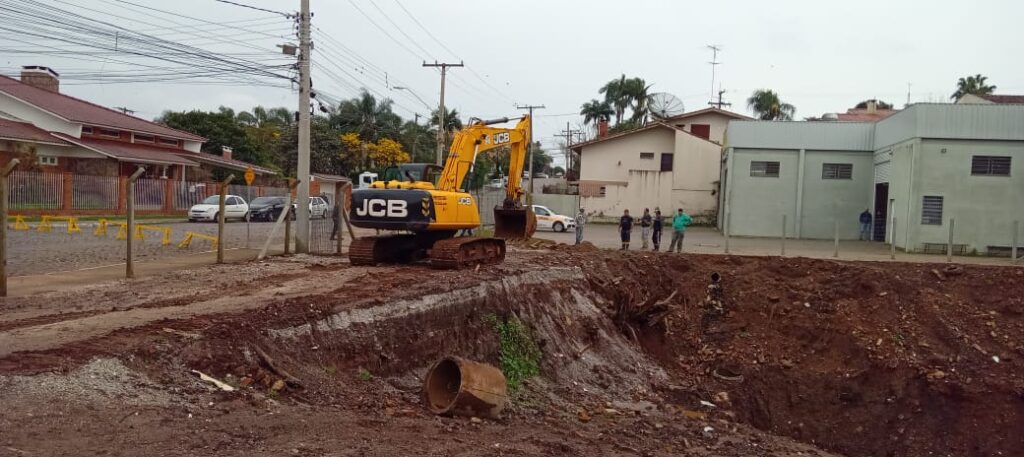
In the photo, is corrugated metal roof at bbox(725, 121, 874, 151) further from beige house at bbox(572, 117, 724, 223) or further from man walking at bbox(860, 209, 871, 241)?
beige house at bbox(572, 117, 724, 223)

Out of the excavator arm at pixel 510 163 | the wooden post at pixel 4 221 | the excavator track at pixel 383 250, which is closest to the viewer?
the wooden post at pixel 4 221

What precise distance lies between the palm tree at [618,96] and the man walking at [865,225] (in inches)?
1502

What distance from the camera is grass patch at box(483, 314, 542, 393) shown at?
37.9 ft

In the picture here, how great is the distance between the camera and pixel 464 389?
741 cm

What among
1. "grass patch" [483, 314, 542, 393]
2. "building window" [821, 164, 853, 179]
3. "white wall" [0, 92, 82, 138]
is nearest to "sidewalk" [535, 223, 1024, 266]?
"building window" [821, 164, 853, 179]

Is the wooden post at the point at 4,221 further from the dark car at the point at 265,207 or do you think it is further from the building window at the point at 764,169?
the building window at the point at 764,169

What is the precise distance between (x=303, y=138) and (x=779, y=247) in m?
18.1

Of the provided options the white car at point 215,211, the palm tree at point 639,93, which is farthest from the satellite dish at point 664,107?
the white car at point 215,211

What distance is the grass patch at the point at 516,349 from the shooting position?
11.6 m

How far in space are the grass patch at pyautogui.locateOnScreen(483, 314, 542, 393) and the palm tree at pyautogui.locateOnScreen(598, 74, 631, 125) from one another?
189 feet

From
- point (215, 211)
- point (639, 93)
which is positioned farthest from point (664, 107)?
point (215, 211)

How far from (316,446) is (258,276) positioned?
928cm

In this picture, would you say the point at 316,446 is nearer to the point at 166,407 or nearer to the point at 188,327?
the point at 166,407

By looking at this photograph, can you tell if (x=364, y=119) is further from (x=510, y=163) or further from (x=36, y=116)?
(x=510, y=163)
